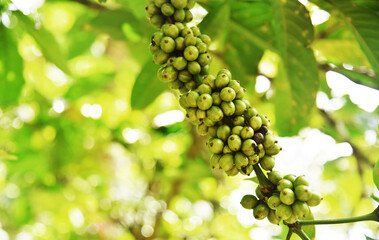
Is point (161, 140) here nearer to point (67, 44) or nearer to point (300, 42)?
point (67, 44)

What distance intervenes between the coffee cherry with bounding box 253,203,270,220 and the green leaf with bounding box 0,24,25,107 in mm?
1321

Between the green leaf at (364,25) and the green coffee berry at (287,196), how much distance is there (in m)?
0.65

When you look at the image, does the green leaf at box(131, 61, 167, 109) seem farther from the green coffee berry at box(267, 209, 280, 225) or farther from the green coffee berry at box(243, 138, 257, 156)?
the green coffee berry at box(267, 209, 280, 225)

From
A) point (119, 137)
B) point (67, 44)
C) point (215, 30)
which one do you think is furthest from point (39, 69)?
point (215, 30)

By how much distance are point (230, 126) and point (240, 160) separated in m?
0.11

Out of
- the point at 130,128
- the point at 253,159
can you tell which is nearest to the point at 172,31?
the point at 253,159

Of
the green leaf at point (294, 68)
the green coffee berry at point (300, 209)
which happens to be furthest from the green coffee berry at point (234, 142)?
the green leaf at point (294, 68)

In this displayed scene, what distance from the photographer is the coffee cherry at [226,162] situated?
0.95 metres

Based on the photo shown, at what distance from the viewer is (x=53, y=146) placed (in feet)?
8.68

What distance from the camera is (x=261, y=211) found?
0.95 m

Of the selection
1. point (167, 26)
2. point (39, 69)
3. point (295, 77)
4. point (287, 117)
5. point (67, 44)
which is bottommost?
point (39, 69)

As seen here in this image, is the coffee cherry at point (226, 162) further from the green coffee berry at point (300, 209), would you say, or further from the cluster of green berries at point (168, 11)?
the cluster of green berries at point (168, 11)

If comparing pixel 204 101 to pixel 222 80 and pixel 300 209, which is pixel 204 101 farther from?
pixel 300 209

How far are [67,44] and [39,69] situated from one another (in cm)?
67
